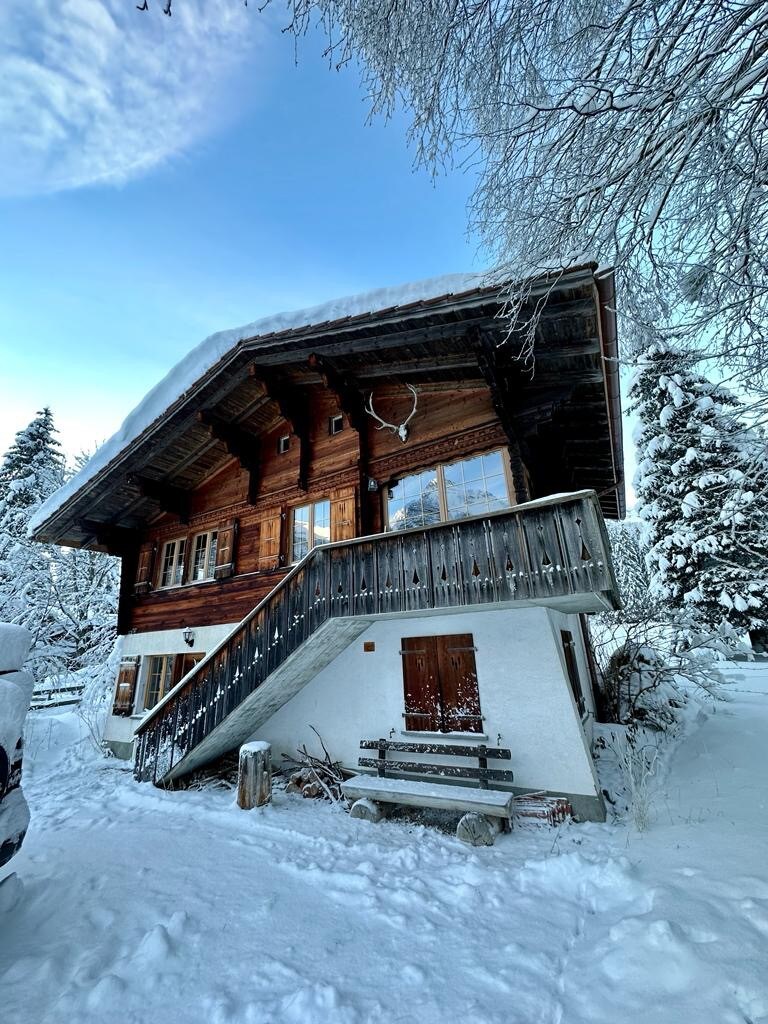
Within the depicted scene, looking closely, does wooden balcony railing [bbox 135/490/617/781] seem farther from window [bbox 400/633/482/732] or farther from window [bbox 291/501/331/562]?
window [bbox 291/501/331/562]

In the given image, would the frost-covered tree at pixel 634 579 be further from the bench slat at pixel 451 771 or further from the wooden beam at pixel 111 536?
the wooden beam at pixel 111 536

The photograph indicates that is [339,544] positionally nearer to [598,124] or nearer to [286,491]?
[286,491]

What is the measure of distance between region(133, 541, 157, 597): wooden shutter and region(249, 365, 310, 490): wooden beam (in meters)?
6.68

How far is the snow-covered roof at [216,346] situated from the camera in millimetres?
7016

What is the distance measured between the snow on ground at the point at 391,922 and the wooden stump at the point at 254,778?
63cm

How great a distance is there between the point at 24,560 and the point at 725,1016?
23868mm

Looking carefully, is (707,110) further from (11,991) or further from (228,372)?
(228,372)

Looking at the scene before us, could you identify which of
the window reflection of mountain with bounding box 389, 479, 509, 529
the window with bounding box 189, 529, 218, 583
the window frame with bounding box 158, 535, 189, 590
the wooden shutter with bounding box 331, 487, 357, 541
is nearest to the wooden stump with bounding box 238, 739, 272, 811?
the wooden shutter with bounding box 331, 487, 357, 541

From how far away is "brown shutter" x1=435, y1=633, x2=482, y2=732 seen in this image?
691cm

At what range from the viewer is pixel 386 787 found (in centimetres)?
636

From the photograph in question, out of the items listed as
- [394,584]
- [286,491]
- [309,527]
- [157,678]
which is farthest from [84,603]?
[394,584]

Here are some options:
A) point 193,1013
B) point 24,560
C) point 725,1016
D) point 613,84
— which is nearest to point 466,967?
point 725,1016

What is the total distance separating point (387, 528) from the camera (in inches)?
359

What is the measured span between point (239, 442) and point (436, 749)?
8891 millimetres
